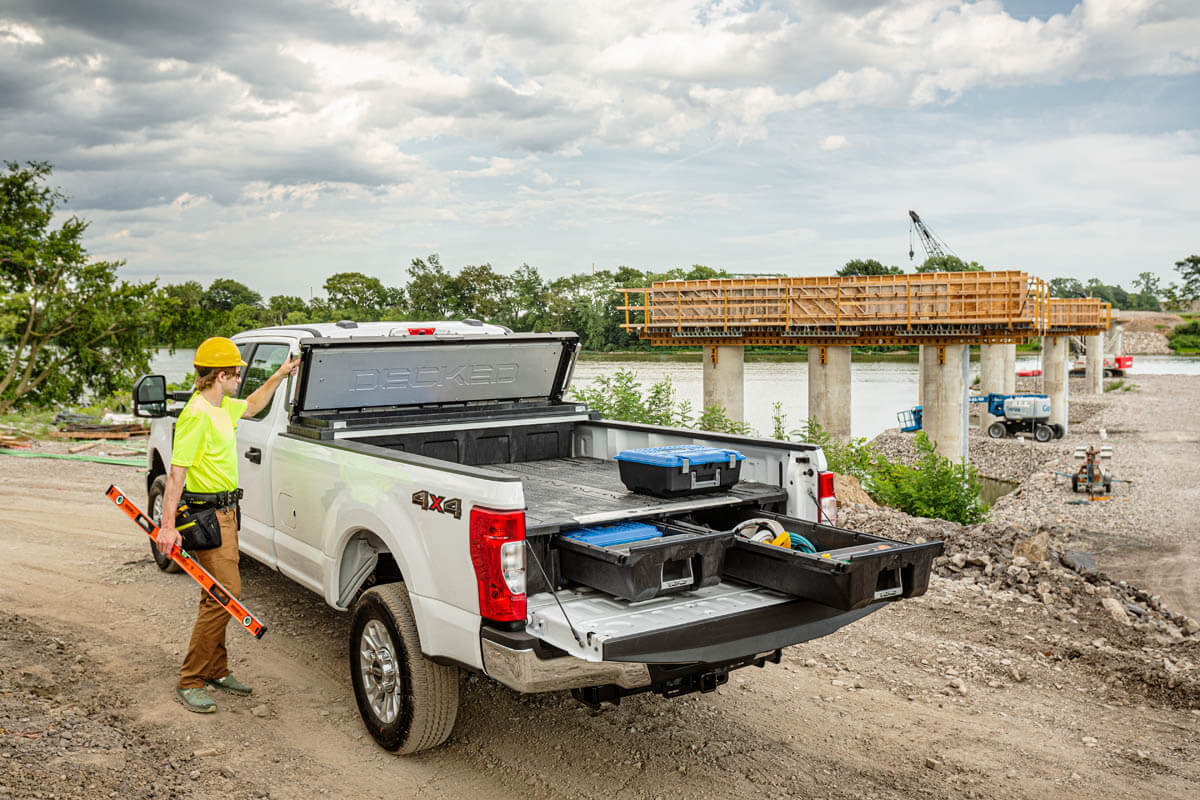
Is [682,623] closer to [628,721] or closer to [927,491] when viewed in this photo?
[628,721]

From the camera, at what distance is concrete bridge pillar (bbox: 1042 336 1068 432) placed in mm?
44250

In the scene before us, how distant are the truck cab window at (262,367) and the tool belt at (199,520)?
116 cm

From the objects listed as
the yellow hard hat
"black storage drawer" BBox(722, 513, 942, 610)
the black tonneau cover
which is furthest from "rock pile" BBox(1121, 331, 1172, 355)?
the yellow hard hat

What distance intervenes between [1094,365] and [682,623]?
62141 mm

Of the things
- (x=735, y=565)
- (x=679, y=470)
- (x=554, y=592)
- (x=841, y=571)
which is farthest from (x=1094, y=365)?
(x=554, y=592)

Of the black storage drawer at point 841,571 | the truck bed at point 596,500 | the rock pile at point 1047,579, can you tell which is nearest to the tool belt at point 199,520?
the truck bed at point 596,500

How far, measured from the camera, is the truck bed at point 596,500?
459 centimetres

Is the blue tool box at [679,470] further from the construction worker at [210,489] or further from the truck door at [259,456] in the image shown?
the truck door at [259,456]

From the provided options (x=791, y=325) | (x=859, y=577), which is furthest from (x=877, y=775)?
(x=791, y=325)

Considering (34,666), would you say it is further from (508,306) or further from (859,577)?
(508,306)

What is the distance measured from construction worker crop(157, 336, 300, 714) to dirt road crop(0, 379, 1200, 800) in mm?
177

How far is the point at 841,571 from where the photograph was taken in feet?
13.4

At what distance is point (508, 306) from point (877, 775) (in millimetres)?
38804

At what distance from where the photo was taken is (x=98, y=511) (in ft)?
36.6
